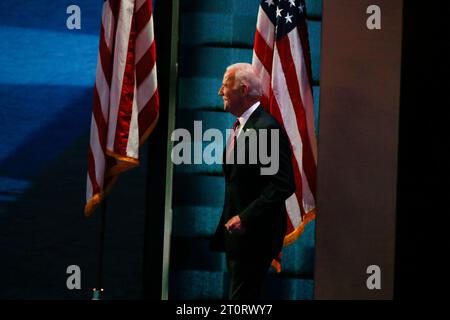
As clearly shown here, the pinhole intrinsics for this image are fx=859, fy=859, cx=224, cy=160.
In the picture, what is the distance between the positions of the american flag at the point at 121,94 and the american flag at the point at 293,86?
79cm

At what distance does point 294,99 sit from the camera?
5898 millimetres

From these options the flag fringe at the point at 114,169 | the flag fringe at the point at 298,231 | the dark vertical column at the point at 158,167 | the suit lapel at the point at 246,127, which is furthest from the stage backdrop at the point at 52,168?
the suit lapel at the point at 246,127

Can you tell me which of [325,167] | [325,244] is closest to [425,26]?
[325,167]

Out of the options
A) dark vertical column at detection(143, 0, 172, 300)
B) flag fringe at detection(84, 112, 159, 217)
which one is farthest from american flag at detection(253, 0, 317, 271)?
flag fringe at detection(84, 112, 159, 217)

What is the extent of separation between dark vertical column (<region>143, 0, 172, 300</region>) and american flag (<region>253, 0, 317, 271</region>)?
728 mm

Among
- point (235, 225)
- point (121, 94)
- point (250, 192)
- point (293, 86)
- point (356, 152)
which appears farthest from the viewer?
point (356, 152)

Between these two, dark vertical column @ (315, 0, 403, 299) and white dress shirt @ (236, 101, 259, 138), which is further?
dark vertical column @ (315, 0, 403, 299)

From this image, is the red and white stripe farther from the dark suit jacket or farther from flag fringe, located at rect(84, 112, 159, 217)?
flag fringe, located at rect(84, 112, 159, 217)

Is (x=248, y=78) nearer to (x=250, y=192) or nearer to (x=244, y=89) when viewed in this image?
(x=244, y=89)

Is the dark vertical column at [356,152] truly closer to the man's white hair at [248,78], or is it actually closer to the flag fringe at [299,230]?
the flag fringe at [299,230]

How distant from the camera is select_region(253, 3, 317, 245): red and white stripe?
589 centimetres

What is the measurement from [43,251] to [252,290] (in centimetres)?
190

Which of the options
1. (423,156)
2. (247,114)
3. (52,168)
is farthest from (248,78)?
(52,168)

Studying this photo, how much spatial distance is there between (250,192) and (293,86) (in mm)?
1013
